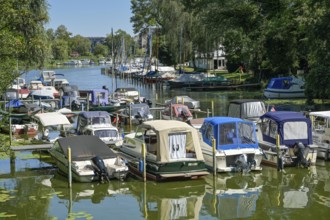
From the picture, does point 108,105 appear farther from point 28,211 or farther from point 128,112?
point 28,211

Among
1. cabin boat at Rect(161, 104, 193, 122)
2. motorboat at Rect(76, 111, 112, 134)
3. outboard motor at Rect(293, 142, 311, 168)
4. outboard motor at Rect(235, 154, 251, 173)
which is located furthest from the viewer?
cabin boat at Rect(161, 104, 193, 122)

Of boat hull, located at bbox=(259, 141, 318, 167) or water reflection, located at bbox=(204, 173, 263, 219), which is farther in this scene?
boat hull, located at bbox=(259, 141, 318, 167)

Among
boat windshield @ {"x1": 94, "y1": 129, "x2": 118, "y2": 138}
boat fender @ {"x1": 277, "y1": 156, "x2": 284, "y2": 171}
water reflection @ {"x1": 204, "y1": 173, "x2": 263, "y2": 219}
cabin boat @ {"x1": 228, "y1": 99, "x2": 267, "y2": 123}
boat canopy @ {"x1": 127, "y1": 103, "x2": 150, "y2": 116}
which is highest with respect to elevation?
cabin boat @ {"x1": 228, "y1": 99, "x2": 267, "y2": 123}

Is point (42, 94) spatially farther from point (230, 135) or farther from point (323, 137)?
point (323, 137)

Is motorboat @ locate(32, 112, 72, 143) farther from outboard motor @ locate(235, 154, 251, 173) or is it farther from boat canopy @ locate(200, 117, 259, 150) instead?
outboard motor @ locate(235, 154, 251, 173)

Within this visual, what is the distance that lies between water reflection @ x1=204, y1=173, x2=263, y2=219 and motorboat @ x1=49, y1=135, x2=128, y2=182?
3882 mm

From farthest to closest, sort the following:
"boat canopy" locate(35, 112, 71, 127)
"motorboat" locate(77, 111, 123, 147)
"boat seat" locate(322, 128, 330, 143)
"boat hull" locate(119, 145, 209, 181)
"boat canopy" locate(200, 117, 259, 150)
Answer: "boat canopy" locate(35, 112, 71, 127) → "motorboat" locate(77, 111, 123, 147) → "boat seat" locate(322, 128, 330, 143) → "boat canopy" locate(200, 117, 259, 150) → "boat hull" locate(119, 145, 209, 181)

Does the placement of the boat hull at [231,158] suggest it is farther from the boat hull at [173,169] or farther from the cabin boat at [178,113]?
the cabin boat at [178,113]

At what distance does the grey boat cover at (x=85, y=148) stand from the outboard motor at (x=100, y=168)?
659 millimetres

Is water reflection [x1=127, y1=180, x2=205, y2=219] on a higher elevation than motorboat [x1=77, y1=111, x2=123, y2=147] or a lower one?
lower

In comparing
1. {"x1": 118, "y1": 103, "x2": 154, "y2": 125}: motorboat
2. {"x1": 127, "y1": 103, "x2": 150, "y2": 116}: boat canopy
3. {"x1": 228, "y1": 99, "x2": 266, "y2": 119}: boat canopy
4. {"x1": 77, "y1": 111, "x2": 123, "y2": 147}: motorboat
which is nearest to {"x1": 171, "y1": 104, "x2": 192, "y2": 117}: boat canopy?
{"x1": 118, "y1": 103, "x2": 154, "y2": 125}: motorboat

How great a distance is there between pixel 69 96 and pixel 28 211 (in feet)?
103

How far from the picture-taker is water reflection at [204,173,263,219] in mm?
18078

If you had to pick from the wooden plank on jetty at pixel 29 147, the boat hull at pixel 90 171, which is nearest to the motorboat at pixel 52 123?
the wooden plank on jetty at pixel 29 147
